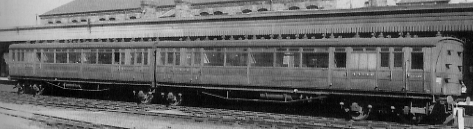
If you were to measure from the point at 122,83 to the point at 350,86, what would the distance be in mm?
9921

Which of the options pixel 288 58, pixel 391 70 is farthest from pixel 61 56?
pixel 391 70

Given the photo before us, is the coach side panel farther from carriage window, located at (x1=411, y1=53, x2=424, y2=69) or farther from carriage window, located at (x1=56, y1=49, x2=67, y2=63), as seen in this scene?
carriage window, located at (x1=411, y1=53, x2=424, y2=69)

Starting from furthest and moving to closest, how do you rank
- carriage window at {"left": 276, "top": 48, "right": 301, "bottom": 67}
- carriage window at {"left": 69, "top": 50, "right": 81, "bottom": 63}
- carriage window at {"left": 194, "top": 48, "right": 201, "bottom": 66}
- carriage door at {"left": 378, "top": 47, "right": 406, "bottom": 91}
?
carriage window at {"left": 69, "top": 50, "right": 81, "bottom": 63} < carriage window at {"left": 194, "top": 48, "right": 201, "bottom": 66} < carriage window at {"left": 276, "top": 48, "right": 301, "bottom": 67} < carriage door at {"left": 378, "top": 47, "right": 406, "bottom": 91}

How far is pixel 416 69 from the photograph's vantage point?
1323cm

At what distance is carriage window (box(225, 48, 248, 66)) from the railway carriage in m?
0.03

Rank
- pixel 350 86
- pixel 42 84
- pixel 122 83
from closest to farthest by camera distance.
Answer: pixel 350 86 < pixel 122 83 < pixel 42 84

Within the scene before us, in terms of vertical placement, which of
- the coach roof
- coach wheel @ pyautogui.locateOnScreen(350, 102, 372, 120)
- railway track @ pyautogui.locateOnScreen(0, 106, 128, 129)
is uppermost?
the coach roof

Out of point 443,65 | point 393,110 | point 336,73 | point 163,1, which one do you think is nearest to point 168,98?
point 336,73

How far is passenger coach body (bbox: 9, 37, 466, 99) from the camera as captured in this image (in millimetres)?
13266

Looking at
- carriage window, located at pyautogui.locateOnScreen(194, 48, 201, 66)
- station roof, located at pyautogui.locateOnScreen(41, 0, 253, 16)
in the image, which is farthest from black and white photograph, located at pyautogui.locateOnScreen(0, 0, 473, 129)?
station roof, located at pyautogui.locateOnScreen(41, 0, 253, 16)

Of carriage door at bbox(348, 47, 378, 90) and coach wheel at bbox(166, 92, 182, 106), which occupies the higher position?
carriage door at bbox(348, 47, 378, 90)

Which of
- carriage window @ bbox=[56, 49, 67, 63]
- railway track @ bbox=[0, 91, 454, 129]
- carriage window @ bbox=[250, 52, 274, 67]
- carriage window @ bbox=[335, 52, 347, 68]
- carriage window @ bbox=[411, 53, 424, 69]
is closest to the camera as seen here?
railway track @ bbox=[0, 91, 454, 129]

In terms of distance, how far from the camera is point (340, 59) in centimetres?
1448

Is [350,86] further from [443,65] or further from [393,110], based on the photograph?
[443,65]
